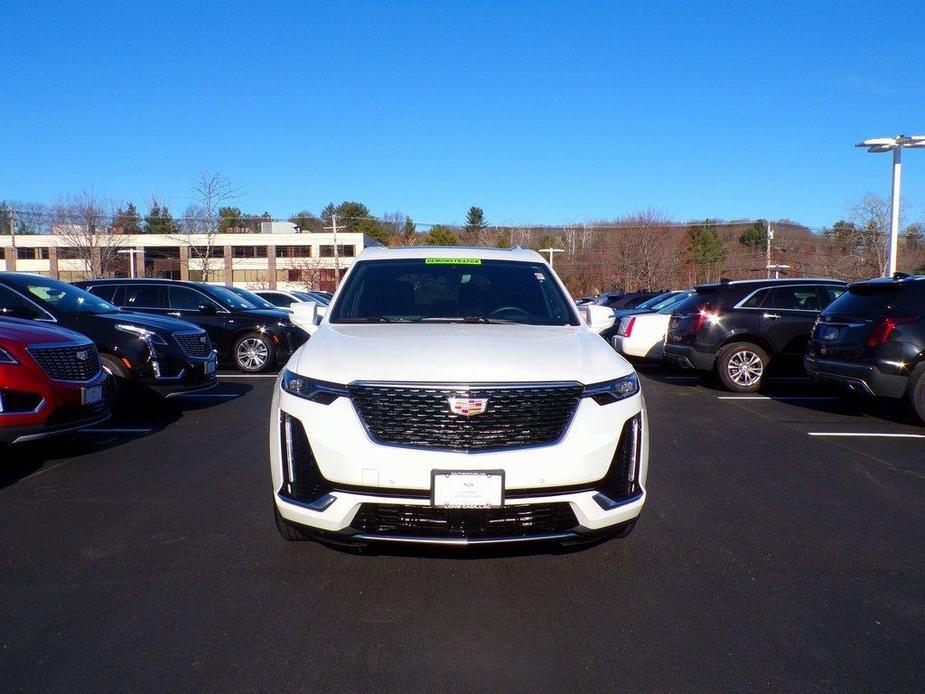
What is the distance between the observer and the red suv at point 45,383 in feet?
17.9

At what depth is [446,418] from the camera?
3393 millimetres

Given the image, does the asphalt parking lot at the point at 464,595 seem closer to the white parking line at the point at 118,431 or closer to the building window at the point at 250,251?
the white parking line at the point at 118,431

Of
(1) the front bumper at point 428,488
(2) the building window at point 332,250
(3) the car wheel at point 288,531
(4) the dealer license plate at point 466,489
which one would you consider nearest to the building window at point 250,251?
(2) the building window at point 332,250

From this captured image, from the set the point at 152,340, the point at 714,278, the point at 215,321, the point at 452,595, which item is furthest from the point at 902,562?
the point at 714,278

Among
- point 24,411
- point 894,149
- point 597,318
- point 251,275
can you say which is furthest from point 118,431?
point 251,275

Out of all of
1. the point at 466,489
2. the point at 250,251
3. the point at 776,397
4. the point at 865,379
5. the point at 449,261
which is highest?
the point at 250,251

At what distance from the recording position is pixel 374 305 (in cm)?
501

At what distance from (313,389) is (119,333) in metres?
Answer: 5.52

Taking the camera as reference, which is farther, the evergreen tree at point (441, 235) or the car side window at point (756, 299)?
the evergreen tree at point (441, 235)

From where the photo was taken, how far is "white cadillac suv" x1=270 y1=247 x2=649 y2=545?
10.8 ft

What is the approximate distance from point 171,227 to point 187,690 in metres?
68.3

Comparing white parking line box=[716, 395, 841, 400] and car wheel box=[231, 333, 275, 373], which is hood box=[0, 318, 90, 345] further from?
white parking line box=[716, 395, 841, 400]

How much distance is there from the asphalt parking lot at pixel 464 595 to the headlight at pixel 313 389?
2.75ft

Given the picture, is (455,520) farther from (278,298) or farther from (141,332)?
(278,298)
